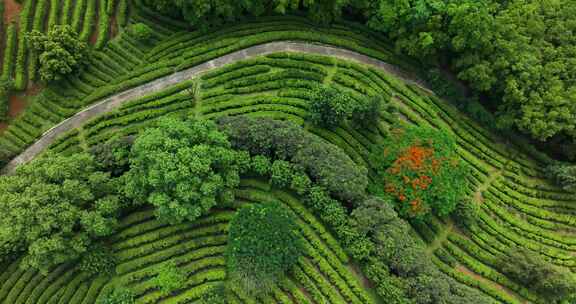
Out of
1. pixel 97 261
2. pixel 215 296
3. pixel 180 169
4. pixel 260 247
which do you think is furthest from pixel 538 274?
pixel 97 261

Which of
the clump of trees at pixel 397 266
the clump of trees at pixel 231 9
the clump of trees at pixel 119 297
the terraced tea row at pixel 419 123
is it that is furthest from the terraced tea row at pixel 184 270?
the clump of trees at pixel 231 9

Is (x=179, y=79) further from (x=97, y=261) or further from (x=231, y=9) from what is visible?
(x=97, y=261)

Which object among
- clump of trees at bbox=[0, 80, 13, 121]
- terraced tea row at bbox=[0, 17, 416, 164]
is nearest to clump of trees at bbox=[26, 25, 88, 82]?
terraced tea row at bbox=[0, 17, 416, 164]

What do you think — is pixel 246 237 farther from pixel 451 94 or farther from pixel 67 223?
pixel 451 94

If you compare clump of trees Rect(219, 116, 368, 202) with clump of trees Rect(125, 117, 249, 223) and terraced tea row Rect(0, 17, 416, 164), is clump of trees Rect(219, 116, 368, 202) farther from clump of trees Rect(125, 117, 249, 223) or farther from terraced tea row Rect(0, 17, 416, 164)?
terraced tea row Rect(0, 17, 416, 164)

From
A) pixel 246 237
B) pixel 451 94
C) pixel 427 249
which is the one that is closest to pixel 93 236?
pixel 246 237

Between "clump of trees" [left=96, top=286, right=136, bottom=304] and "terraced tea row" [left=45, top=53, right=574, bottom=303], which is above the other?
"terraced tea row" [left=45, top=53, right=574, bottom=303]

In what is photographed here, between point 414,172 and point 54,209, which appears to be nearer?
point 54,209

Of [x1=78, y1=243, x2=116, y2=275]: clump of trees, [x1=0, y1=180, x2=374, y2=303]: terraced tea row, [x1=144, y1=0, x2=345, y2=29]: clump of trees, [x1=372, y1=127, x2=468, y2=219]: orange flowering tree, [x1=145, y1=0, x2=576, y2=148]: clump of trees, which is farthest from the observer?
[x1=144, y1=0, x2=345, y2=29]: clump of trees
